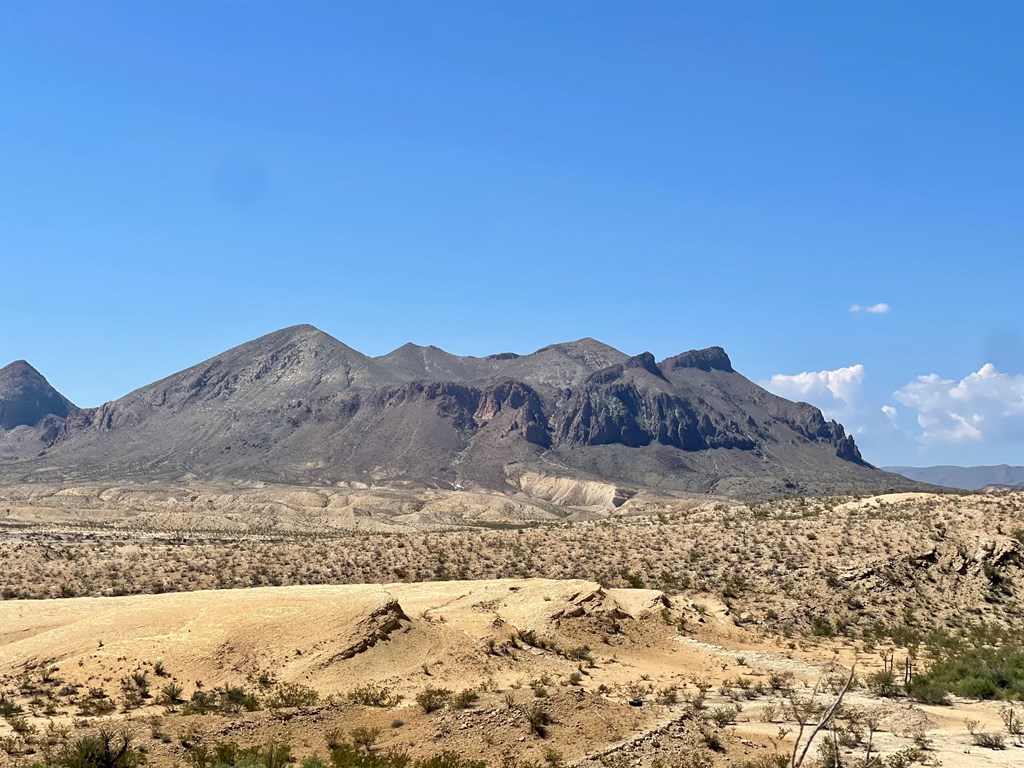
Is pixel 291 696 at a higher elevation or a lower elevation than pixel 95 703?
higher

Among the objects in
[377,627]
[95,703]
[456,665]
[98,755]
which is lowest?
[95,703]

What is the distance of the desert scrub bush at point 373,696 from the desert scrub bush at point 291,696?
2.73ft

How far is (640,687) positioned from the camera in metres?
20.1

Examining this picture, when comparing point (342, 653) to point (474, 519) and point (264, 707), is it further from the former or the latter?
point (474, 519)

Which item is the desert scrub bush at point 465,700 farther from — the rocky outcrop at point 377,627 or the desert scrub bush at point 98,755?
the desert scrub bush at point 98,755

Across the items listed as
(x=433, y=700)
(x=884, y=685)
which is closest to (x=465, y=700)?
(x=433, y=700)

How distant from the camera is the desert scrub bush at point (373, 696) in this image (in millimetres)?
17594

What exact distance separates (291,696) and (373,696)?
171cm

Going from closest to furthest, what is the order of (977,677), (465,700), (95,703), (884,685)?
(465,700), (95,703), (884,685), (977,677)

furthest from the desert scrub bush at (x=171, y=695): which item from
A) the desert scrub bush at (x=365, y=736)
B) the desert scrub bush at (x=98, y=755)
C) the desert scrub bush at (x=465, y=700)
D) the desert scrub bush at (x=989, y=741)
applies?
the desert scrub bush at (x=989, y=741)

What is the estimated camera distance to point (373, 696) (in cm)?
1845

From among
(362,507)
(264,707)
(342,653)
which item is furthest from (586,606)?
(362,507)

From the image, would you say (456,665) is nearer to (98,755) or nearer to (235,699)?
(235,699)

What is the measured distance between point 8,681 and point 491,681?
10.8 metres
